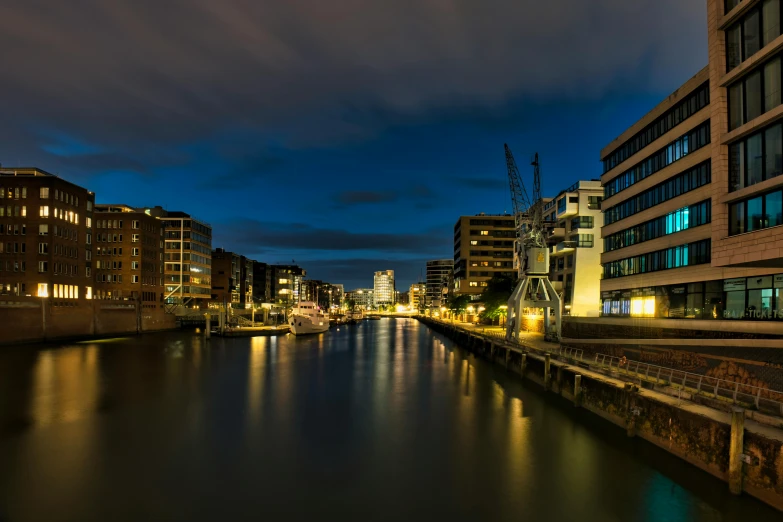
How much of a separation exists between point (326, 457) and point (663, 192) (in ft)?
149

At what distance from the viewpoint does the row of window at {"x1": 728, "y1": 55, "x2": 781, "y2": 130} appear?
23922 mm

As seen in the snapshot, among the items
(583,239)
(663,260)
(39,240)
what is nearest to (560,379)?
(663,260)

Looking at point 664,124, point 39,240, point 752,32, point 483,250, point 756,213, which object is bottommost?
point 756,213

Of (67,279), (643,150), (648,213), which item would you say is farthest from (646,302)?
(67,279)

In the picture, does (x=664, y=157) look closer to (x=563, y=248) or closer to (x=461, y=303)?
(x=563, y=248)

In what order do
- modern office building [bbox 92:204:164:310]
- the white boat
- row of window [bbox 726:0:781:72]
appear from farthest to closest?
the white boat
modern office building [bbox 92:204:164:310]
row of window [bbox 726:0:781:72]

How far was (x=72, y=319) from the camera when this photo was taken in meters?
81.4

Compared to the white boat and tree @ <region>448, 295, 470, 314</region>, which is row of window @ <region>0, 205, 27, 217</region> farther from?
tree @ <region>448, 295, 470, 314</region>

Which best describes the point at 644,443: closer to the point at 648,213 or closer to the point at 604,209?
the point at 648,213

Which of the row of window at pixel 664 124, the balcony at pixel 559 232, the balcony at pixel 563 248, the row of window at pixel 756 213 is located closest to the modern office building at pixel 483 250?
the balcony at pixel 563 248

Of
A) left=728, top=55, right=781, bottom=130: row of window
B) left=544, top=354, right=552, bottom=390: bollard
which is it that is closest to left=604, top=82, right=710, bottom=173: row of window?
left=728, top=55, right=781, bottom=130: row of window

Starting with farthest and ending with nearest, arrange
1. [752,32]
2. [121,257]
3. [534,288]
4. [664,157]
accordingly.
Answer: [121,257] < [534,288] < [664,157] < [752,32]

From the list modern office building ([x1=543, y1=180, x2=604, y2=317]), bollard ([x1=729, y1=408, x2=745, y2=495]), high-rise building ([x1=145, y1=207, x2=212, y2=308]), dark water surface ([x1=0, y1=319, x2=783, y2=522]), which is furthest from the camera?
high-rise building ([x1=145, y1=207, x2=212, y2=308])

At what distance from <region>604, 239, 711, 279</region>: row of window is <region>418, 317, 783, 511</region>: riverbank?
1954 centimetres
